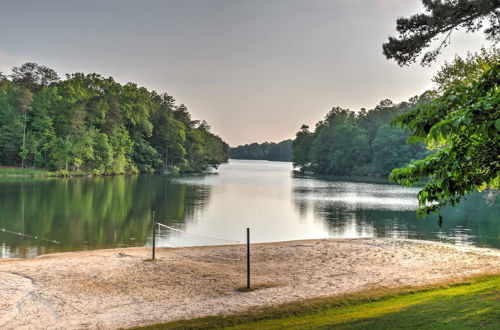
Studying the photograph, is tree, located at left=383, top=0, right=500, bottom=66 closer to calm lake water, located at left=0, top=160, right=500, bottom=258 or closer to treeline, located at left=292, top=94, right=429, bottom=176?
calm lake water, located at left=0, top=160, right=500, bottom=258

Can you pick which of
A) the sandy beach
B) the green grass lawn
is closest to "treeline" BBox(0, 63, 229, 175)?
the sandy beach

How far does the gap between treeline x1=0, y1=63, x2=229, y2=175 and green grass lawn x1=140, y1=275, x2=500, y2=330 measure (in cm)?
6901

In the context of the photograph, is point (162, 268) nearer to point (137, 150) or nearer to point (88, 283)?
point (88, 283)

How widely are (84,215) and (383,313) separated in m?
25.8

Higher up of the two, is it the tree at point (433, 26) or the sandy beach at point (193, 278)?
the tree at point (433, 26)

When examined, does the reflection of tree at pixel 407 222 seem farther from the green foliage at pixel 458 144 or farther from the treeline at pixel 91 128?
the treeline at pixel 91 128

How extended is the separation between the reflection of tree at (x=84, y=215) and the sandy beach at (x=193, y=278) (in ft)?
13.0

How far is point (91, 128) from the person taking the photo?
3115 inches

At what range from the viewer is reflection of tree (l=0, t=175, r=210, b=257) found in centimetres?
2114

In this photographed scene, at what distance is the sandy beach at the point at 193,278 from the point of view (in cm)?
953

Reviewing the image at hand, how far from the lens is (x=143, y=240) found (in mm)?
22297

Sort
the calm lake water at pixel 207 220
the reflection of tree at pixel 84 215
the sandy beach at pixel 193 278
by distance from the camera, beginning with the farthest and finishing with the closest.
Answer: the calm lake water at pixel 207 220 < the reflection of tree at pixel 84 215 < the sandy beach at pixel 193 278

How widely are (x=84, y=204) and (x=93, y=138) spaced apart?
153 feet

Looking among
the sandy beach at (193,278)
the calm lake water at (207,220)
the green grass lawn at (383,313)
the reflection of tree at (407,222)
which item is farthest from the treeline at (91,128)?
the green grass lawn at (383,313)
